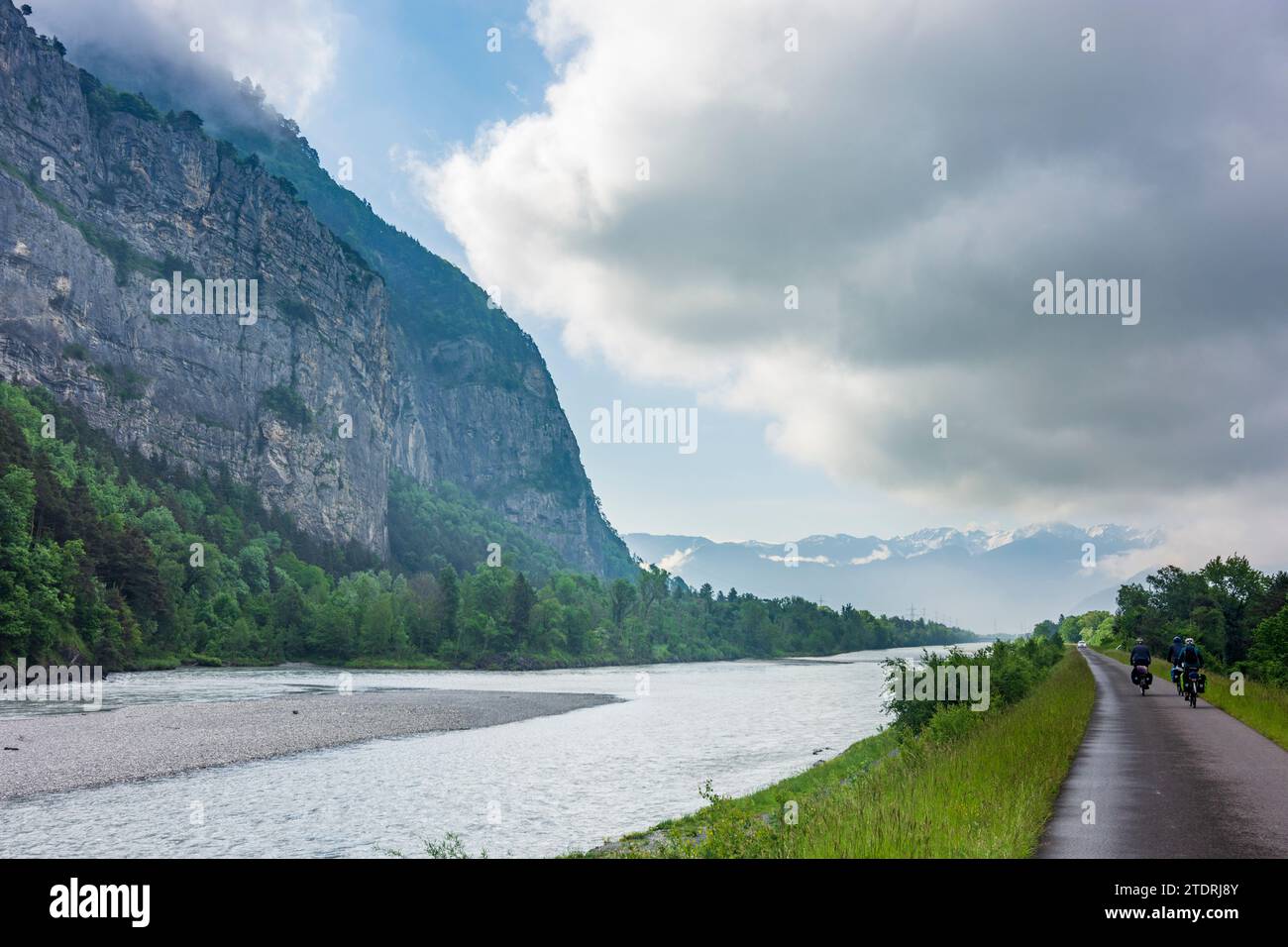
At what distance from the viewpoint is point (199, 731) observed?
45844 millimetres

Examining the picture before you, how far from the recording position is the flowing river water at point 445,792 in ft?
71.5

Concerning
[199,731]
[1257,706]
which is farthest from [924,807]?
[199,731]

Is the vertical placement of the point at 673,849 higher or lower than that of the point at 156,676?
higher

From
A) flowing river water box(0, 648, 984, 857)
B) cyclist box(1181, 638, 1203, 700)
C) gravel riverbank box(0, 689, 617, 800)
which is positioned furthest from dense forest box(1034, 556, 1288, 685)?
gravel riverbank box(0, 689, 617, 800)

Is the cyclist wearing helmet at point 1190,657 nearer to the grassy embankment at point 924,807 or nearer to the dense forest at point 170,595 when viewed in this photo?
the grassy embankment at point 924,807

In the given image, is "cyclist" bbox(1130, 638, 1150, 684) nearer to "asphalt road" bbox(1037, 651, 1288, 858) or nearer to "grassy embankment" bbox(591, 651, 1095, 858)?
"grassy embankment" bbox(591, 651, 1095, 858)

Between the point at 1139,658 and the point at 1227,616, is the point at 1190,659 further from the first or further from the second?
the point at 1227,616

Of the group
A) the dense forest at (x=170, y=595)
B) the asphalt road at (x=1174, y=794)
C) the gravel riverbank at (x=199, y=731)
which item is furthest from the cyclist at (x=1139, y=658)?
the dense forest at (x=170, y=595)

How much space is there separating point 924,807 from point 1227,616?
91.3m

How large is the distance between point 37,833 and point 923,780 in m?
22.8
